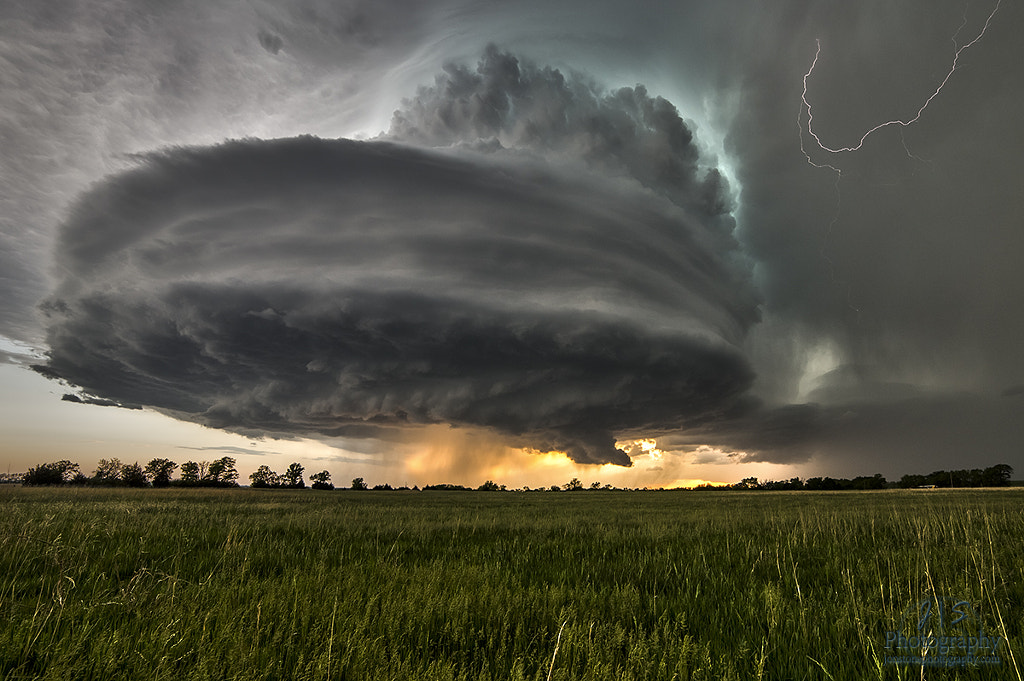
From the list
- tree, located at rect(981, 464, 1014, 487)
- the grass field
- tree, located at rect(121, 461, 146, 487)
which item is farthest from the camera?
tree, located at rect(981, 464, 1014, 487)

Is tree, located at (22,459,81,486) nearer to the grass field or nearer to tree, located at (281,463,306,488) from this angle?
tree, located at (281,463,306,488)

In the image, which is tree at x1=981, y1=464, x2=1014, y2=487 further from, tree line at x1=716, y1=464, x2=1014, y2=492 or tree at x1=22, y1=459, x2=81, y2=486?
tree at x1=22, y1=459, x2=81, y2=486

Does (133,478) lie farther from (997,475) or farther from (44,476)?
(997,475)

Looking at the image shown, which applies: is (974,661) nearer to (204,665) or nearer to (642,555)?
(204,665)

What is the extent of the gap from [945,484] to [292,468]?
8975 inches

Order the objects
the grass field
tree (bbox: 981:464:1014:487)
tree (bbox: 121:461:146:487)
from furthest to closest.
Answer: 1. tree (bbox: 981:464:1014:487)
2. tree (bbox: 121:461:146:487)
3. the grass field

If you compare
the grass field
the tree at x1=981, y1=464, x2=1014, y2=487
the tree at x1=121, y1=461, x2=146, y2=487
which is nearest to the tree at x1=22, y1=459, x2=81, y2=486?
the tree at x1=121, y1=461, x2=146, y2=487

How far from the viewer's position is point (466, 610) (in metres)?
4.98

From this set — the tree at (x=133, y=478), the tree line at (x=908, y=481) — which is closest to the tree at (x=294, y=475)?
the tree at (x=133, y=478)

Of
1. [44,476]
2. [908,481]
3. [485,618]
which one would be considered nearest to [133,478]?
[44,476]

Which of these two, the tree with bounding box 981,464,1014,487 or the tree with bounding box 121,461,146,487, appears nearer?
the tree with bounding box 121,461,146,487

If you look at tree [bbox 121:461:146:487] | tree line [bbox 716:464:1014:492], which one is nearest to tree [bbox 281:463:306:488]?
tree [bbox 121:461:146:487]

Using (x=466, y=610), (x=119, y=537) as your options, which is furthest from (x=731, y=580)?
(x=119, y=537)

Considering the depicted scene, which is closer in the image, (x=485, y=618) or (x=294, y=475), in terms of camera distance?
(x=485, y=618)
